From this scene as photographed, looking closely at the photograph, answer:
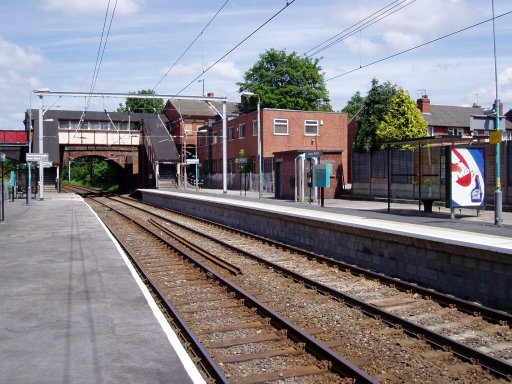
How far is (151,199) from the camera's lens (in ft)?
147

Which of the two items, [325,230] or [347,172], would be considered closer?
[325,230]

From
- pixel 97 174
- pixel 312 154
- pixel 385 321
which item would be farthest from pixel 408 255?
pixel 97 174

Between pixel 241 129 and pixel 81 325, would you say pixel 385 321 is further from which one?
pixel 241 129

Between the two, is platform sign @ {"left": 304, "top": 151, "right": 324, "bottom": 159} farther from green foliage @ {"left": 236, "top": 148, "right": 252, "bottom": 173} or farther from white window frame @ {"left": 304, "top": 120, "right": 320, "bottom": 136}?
white window frame @ {"left": 304, "top": 120, "right": 320, "bottom": 136}

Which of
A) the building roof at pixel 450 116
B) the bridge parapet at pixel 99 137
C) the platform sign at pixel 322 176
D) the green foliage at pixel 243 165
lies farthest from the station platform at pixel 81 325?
the building roof at pixel 450 116

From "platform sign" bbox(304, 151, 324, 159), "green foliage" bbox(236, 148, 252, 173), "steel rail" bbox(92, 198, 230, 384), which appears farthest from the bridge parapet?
"steel rail" bbox(92, 198, 230, 384)

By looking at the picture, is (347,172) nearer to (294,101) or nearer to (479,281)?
(294,101)

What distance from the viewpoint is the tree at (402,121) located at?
120 feet

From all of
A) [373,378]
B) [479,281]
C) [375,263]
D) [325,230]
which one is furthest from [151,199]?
[373,378]

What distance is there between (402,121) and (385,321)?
30.1 m

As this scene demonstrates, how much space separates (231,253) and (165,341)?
8979 mm

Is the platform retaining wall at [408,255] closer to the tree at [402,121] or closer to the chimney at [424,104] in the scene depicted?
the tree at [402,121]

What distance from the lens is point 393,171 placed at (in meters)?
29.9

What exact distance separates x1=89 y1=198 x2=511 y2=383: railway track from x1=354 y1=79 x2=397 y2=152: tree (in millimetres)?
29854
